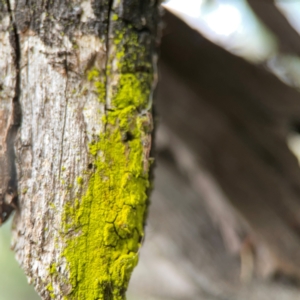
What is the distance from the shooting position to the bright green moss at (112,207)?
66 cm

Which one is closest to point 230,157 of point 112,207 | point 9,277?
point 112,207

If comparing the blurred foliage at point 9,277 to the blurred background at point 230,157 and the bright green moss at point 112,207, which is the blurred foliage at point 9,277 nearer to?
the blurred background at point 230,157

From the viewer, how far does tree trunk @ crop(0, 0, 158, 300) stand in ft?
2.20

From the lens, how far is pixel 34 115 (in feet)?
2.36

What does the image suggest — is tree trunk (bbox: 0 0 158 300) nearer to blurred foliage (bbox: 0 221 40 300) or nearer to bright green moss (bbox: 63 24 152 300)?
bright green moss (bbox: 63 24 152 300)

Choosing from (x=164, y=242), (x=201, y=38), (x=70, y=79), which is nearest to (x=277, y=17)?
(x=201, y=38)

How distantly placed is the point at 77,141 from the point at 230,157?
92 cm

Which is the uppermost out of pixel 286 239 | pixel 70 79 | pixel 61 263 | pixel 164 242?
pixel 70 79

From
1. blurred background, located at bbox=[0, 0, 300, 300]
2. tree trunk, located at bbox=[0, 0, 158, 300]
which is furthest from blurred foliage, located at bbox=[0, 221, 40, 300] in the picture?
tree trunk, located at bbox=[0, 0, 158, 300]

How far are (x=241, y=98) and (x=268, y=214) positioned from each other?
0.49 metres

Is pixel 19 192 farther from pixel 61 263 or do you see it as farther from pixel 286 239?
pixel 286 239

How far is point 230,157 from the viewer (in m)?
1.48

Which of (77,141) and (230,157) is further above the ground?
(77,141)

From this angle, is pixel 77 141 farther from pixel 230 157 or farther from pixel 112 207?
pixel 230 157
